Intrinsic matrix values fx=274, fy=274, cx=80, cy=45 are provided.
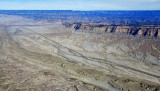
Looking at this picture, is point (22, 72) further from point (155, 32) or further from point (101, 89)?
point (155, 32)

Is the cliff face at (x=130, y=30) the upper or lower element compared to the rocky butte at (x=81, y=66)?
lower

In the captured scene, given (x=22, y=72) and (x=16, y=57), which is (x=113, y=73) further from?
(x=16, y=57)

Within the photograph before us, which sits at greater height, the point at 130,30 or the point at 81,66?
the point at 81,66

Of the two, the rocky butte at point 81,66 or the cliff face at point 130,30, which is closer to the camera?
the rocky butte at point 81,66

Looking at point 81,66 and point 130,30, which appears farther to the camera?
point 130,30

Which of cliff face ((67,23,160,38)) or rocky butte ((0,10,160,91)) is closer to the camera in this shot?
rocky butte ((0,10,160,91))

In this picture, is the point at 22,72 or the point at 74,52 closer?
the point at 22,72

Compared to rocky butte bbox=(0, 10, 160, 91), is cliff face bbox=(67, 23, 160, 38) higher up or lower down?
lower down

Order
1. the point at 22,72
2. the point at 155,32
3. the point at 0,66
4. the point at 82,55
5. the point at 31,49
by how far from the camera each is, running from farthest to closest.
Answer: the point at 155,32
the point at 31,49
the point at 82,55
the point at 0,66
the point at 22,72

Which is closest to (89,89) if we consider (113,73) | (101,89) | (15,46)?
(101,89)

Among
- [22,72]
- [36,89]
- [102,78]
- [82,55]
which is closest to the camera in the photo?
[36,89]
